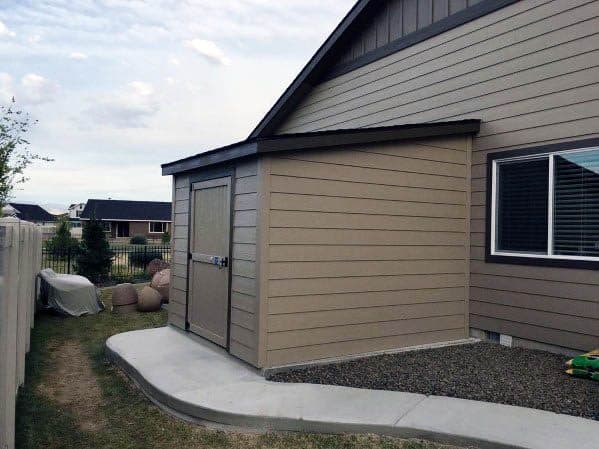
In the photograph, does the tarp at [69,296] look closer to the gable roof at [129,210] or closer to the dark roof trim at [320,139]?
the dark roof trim at [320,139]

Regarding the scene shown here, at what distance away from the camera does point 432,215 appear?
641 cm

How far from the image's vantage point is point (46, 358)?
21.9 feet

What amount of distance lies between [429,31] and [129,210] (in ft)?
154

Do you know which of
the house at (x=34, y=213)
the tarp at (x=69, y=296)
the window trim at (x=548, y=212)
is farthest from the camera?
the house at (x=34, y=213)

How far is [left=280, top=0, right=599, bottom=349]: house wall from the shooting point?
5633 mm

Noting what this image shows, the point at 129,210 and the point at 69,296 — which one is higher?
the point at 129,210

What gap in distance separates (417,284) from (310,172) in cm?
208

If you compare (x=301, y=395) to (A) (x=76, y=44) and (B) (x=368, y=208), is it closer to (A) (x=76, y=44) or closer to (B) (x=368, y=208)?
(B) (x=368, y=208)

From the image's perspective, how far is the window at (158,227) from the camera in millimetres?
50688

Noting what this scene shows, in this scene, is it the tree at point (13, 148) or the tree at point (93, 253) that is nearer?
the tree at point (93, 253)

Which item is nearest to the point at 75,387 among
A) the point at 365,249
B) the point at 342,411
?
the point at 342,411

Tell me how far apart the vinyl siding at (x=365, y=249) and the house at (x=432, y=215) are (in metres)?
0.02

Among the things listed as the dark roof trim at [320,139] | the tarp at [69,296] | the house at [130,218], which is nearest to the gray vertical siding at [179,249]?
the dark roof trim at [320,139]

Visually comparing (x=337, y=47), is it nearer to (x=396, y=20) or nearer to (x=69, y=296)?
(x=396, y=20)
